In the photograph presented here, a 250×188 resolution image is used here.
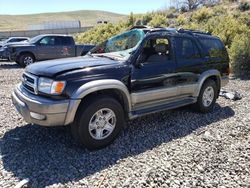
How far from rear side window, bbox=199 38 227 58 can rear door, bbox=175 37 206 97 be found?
281 mm

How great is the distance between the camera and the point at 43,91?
434cm

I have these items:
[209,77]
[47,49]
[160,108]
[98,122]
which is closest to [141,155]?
[98,122]

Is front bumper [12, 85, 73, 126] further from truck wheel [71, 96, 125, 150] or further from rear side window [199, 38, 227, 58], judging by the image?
rear side window [199, 38, 227, 58]

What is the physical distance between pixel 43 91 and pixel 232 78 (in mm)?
8039

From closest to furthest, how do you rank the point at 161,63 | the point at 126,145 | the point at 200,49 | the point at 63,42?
the point at 126,145
the point at 161,63
the point at 200,49
the point at 63,42

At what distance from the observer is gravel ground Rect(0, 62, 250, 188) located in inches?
150

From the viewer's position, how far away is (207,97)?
656 cm

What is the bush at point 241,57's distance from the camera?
1091 centimetres

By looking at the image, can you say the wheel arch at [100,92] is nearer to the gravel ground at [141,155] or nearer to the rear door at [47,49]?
the gravel ground at [141,155]

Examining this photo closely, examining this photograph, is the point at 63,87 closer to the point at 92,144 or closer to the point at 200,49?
the point at 92,144

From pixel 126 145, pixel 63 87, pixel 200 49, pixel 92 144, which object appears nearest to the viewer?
pixel 63 87

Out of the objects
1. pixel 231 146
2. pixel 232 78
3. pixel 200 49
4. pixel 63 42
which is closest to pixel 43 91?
pixel 231 146

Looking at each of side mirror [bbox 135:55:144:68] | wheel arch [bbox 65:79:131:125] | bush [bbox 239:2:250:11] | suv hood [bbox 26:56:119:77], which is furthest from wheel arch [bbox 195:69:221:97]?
bush [bbox 239:2:250:11]

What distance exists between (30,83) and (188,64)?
9.82 ft
